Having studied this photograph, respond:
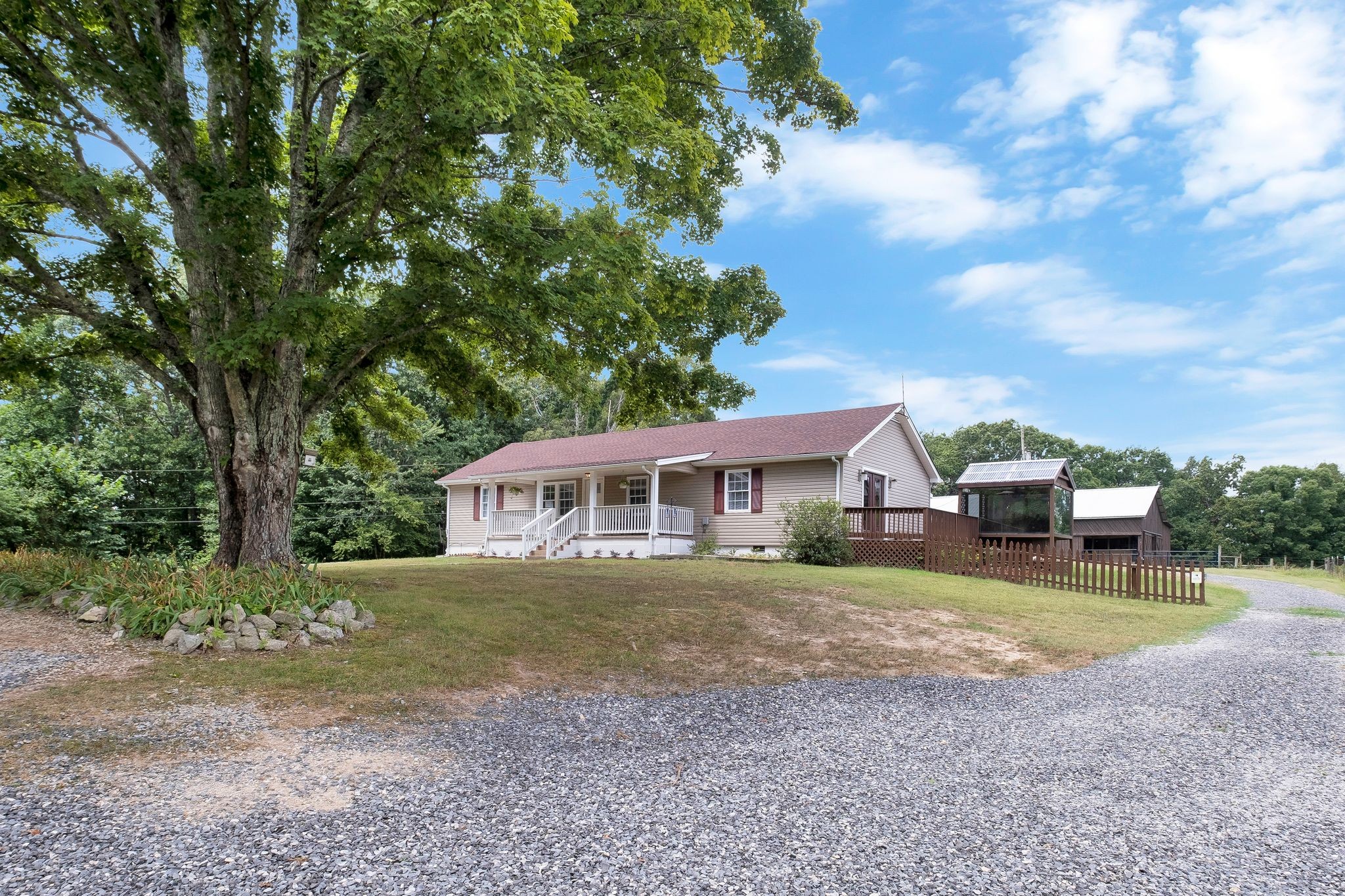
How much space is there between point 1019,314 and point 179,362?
104 ft

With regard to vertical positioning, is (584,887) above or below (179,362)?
below

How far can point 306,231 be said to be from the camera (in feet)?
31.1

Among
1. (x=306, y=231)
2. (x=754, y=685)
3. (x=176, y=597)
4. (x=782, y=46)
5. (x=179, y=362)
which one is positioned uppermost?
(x=782, y=46)

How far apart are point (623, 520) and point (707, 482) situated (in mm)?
2985

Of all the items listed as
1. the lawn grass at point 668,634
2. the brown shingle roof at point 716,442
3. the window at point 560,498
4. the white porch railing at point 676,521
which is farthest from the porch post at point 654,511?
the lawn grass at point 668,634

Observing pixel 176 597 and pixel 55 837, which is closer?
pixel 55 837

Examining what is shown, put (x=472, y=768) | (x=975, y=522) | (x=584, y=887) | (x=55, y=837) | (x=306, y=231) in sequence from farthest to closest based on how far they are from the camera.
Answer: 1. (x=975, y=522)
2. (x=306, y=231)
3. (x=472, y=768)
4. (x=55, y=837)
5. (x=584, y=887)

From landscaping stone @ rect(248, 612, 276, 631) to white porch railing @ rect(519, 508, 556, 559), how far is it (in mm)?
14852

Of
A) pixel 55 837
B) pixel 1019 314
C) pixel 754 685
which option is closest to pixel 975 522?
pixel 1019 314

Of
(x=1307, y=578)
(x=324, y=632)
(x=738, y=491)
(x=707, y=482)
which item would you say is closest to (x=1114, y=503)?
(x=1307, y=578)

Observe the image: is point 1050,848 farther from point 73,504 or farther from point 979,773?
point 73,504

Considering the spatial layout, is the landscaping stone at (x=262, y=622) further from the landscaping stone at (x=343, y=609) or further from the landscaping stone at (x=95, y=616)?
the landscaping stone at (x=95, y=616)

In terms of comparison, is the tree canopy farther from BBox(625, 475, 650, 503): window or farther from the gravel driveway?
BBox(625, 475, 650, 503): window

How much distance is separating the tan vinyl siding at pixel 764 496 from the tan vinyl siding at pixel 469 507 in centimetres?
727
